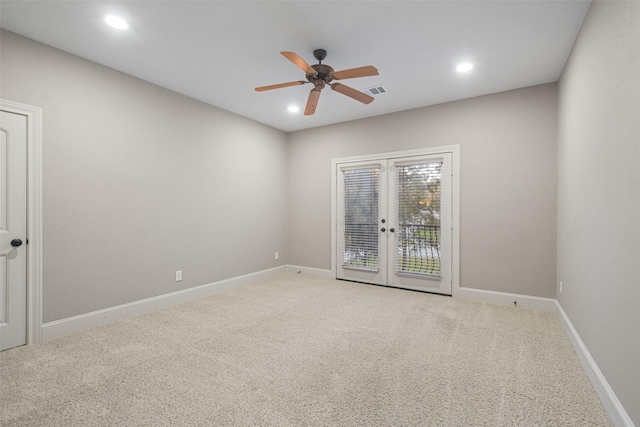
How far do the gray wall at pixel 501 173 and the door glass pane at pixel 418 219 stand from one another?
34 centimetres

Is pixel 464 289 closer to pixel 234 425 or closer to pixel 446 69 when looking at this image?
pixel 446 69

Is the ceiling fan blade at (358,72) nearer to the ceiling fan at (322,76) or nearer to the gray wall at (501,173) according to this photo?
the ceiling fan at (322,76)

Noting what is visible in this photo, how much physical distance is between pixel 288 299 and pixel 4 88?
3525 millimetres

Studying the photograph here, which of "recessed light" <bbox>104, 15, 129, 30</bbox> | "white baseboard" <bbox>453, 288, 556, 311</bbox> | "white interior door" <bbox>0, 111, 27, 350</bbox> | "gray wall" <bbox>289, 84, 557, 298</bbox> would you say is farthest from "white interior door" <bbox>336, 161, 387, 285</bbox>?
"white interior door" <bbox>0, 111, 27, 350</bbox>

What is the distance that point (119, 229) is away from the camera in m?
3.34

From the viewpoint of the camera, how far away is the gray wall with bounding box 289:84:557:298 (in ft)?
12.1

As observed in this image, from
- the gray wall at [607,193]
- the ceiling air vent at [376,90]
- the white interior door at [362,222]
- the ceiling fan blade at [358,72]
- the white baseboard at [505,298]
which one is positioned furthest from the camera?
the white interior door at [362,222]

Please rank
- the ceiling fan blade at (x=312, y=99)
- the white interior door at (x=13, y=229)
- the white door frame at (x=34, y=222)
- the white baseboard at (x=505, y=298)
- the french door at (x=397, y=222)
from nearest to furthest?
the white interior door at (x=13, y=229) < the white door frame at (x=34, y=222) < the ceiling fan blade at (x=312, y=99) < the white baseboard at (x=505, y=298) < the french door at (x=397, y=222)

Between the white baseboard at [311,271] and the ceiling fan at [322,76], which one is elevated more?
the ceiling fan at [322,76]

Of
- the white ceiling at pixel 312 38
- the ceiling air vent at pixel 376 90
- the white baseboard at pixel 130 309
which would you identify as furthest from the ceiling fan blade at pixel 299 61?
the white baseboard at pixel 130 309

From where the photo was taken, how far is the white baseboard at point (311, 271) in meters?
5.39

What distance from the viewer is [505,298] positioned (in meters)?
3.89

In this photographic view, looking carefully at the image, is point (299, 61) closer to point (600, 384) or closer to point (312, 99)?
point (312, 99)

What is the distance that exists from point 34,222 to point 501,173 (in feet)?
16.9
